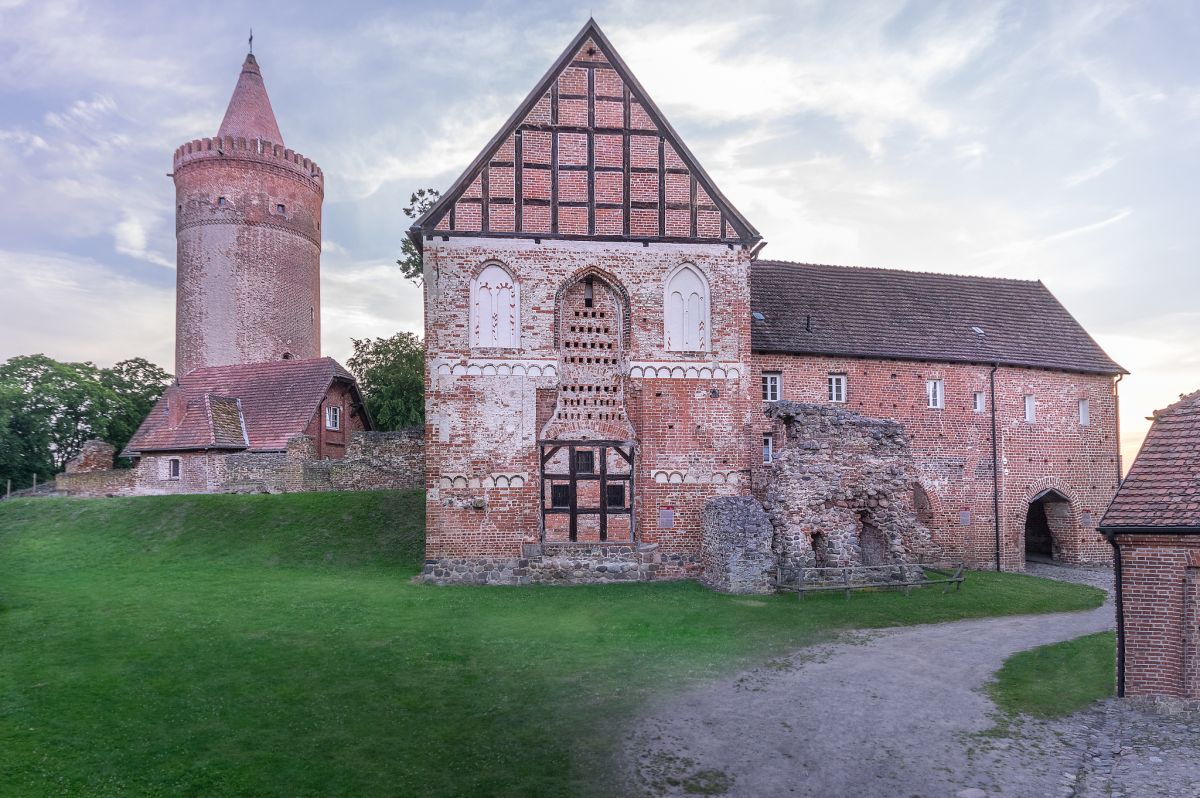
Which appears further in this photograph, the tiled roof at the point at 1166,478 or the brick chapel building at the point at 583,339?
the brick chapel building at the point at 583,339

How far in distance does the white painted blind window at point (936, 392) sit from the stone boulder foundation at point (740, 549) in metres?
9.74

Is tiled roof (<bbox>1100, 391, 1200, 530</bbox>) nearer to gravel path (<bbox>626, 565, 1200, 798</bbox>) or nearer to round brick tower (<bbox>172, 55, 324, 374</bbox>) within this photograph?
gravel path (<bbox>626, 565, 1200, 798</bbox>)

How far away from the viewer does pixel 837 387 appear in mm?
24422

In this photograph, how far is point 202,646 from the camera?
40.7 ft

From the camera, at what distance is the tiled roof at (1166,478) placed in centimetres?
1044

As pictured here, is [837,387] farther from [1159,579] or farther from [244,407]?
[244,407]

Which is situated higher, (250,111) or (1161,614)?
(250,111)

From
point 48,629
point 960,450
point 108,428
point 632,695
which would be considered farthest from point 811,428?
point 108,428

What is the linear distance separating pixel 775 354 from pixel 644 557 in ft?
26.9

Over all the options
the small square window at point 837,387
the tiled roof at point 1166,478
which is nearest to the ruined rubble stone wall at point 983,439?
the small square window at point 837,387

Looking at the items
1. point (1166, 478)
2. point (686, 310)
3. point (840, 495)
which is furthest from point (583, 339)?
point (1166, 478)

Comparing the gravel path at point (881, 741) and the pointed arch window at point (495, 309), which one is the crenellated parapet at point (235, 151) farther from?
the gravel path at point (881, 741)

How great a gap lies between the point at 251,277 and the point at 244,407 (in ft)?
28.6

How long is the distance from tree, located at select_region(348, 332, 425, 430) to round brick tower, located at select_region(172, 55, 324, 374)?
4.87 meters
